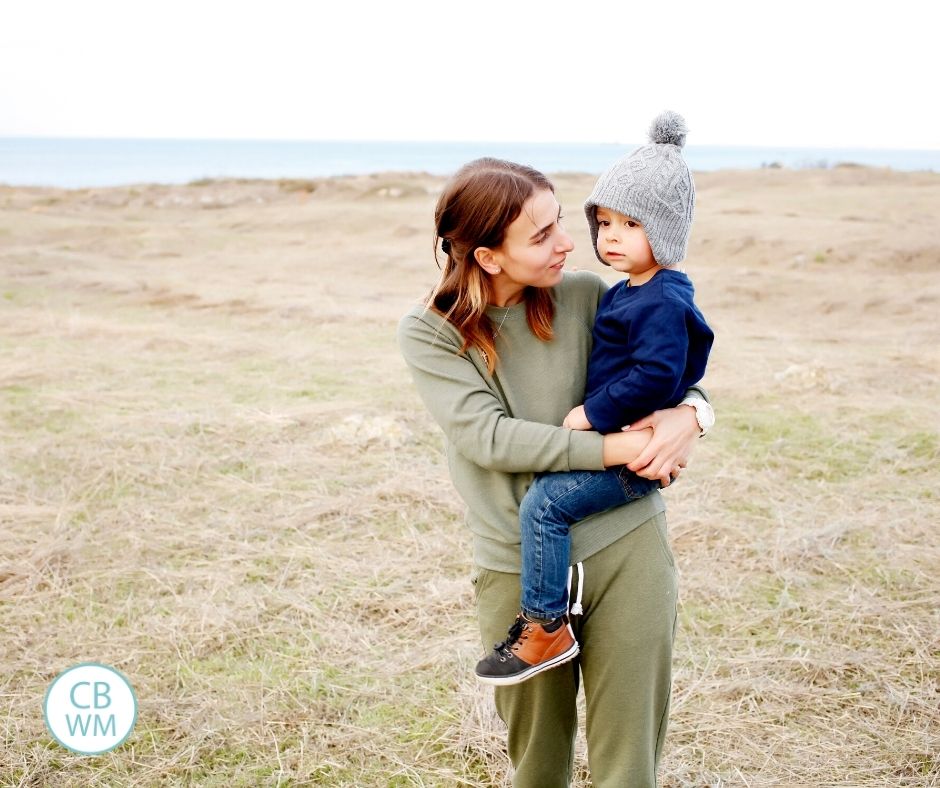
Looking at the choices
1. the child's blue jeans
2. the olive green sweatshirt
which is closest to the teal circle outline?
the olive green sweatshirt

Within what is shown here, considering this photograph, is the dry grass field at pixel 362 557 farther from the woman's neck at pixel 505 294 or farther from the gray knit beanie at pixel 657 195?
the gray knit beanie at pixel 657 195

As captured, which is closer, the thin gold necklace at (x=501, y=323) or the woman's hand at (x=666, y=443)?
the woman's hand at (x=666, y=443)

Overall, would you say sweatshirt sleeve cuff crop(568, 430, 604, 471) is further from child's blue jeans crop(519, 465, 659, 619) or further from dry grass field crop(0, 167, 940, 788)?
dry grass field crop(0, 167, 940, 788)

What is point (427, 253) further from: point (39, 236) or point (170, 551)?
point (170, 551)

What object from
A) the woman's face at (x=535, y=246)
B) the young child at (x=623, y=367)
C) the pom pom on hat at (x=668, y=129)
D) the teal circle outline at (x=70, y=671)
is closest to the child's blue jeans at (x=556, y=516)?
the young child at (x=623, y=367)

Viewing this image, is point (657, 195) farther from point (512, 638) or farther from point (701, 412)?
point (512, 638)

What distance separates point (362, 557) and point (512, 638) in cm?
228

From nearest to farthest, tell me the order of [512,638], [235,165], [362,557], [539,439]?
[539,439] → [512,638] → [362,557] → [235,165]

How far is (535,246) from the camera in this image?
1.80 meters

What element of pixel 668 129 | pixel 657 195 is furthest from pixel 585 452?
pixel 668 129

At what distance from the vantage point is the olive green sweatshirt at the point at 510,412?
1732mm

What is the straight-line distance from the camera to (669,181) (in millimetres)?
1829

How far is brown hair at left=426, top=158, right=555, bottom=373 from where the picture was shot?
1789 mm

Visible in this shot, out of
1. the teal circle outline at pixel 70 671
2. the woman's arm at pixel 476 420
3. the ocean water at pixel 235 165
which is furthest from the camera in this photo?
the ocean water at pixel 235 165
